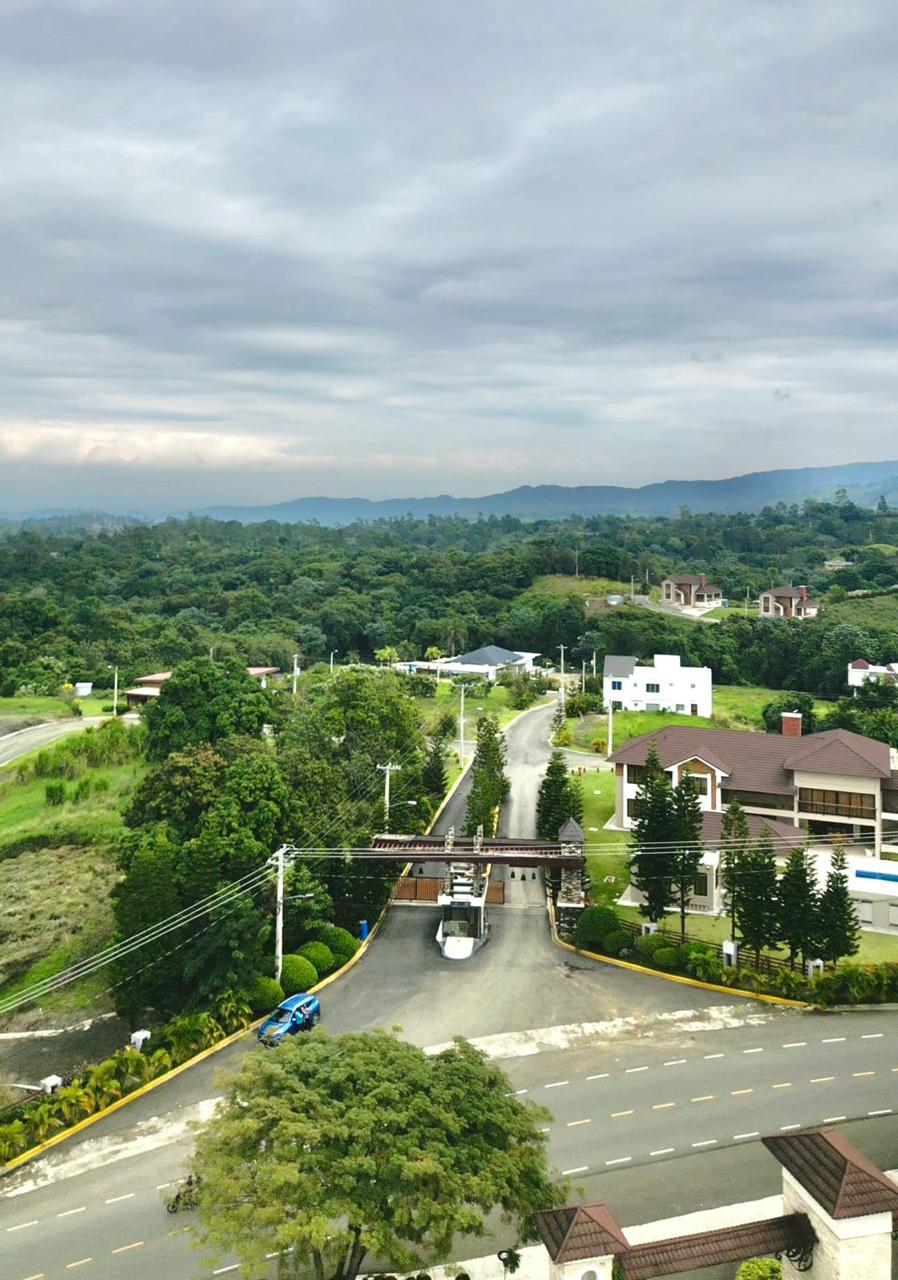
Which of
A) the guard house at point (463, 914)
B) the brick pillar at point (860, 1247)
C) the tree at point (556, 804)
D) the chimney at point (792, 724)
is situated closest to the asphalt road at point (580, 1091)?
the guard house at point (463, 914)

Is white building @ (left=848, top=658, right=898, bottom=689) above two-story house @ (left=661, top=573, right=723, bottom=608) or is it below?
below

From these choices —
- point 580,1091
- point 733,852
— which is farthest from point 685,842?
point 580,1091

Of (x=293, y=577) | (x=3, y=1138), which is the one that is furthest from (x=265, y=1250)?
(x=293, y=577)

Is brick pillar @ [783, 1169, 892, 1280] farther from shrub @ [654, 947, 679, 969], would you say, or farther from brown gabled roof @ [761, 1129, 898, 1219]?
shrub @ [654, 947, 679, 969]

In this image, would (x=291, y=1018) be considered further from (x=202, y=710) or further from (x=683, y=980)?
(x=202, y=710)

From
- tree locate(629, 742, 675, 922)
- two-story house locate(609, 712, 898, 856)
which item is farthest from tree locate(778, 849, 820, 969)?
two-story house locate(609, 712, 898, 856)

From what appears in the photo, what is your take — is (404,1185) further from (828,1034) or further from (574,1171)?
(828,1034)

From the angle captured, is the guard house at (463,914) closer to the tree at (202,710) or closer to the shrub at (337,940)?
the shrub at (337,940)
